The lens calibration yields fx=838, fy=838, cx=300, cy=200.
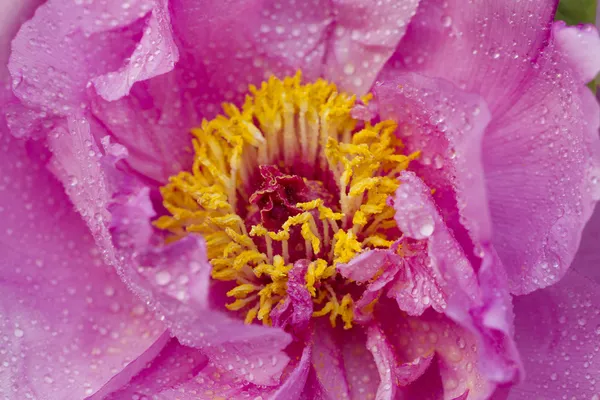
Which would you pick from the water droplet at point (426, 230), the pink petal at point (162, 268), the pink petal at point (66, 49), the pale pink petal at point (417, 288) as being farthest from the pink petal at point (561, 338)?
the pink petal at point (66, 49)

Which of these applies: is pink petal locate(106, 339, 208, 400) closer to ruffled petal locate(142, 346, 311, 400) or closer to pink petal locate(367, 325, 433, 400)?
ruffled petal locate(142, 346, 311, 400)

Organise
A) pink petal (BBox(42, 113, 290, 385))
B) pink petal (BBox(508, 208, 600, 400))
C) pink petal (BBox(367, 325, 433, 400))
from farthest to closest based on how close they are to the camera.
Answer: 1. pink petal (BBox(508, 208, 600, 400))
2. pink petal (BBox(367, 325, 433, 400))
3. pink petal (BBox(42, 113, 290, 385))

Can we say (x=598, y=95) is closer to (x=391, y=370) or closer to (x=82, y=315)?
(x=391, y=370)

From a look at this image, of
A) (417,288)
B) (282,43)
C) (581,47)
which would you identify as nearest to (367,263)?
(417,288)

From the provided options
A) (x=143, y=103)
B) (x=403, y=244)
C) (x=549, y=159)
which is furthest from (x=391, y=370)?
(x=143, y=103)

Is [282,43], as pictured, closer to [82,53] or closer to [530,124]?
[82,53]

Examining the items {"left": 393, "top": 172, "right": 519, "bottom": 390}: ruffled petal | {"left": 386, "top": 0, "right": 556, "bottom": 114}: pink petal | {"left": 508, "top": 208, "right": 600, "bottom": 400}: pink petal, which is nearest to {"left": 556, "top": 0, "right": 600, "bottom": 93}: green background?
{"left": 386, "top": 0, "right": 556, "bottom": 114}: pink petal
